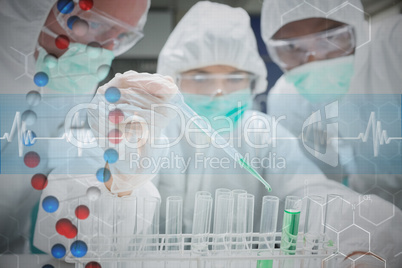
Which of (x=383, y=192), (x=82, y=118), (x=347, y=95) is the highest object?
(x=347, y=95)

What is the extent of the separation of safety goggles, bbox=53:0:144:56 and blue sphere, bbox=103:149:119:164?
35 centimetres

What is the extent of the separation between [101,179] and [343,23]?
1.06 metres

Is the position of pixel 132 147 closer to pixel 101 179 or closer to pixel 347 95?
pixel 101 179

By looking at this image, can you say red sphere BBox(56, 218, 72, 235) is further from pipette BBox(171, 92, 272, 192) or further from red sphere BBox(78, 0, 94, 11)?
red sphere BBox(78, 0, 94, 11)

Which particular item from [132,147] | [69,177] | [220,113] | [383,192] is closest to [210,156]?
[220,113]

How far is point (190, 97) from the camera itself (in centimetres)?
122

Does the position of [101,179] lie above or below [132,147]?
below

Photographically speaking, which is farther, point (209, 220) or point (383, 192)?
point (383, 192)

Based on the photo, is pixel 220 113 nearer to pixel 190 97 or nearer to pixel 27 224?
pixel 190 97

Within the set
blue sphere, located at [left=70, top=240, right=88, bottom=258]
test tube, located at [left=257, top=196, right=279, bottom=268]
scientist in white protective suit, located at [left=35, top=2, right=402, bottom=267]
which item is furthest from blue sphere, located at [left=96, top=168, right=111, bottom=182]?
test tube, located at [left=257, top=196, right=279, bottom=268]

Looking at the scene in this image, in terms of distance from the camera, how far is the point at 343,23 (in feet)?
4.05

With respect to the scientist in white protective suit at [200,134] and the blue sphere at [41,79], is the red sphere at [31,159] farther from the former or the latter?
the blue sphere at [41,79]

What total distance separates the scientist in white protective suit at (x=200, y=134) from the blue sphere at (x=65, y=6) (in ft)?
0.97

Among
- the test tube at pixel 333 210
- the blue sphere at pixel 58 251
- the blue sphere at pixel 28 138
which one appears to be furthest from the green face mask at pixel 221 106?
the blue sphere at pixel 58 251
